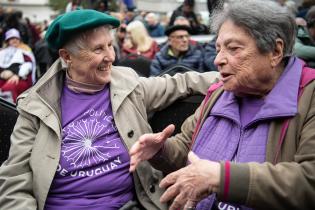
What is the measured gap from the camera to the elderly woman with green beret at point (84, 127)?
2.58 meters

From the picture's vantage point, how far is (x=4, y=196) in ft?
8.26

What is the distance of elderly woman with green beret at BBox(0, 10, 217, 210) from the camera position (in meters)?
2.58

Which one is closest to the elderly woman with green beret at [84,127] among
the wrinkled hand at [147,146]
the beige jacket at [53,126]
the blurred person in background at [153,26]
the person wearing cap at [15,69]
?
the beige jacket at [53,126]

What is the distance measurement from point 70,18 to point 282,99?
51.7 inches

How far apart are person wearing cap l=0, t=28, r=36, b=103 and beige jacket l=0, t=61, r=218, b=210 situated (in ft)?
14.5

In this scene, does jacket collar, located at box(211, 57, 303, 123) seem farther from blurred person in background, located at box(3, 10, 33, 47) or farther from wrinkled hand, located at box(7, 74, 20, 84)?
blurred person in background, located at box(3, 10, 33, 47)

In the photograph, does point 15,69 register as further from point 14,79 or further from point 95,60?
point 95,60

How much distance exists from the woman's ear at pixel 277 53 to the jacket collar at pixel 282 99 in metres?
0.07

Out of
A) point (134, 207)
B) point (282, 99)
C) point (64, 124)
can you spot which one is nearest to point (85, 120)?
point (64, 124)

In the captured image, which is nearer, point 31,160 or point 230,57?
point 230,57

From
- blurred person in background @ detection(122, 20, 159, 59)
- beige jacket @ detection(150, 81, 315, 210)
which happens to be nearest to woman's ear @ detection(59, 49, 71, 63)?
beige jacket @ detection(150, 81, 315, 210)

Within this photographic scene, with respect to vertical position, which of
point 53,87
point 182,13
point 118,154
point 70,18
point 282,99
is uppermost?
point 70,18

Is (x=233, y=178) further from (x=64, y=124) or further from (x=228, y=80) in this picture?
(x=64, y=124)

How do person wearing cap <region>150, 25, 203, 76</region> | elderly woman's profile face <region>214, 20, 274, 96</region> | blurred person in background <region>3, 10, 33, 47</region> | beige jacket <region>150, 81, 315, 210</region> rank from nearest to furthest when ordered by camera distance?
beige jacket <region>150, 81, 315, 210</region> < elderly woman's profile face <region>214, 20, 274, 96</region> < person wearing cap <region>150, 25, 203, 76</region> < blurred person in background <region>3, 10, 33, 47</region>
